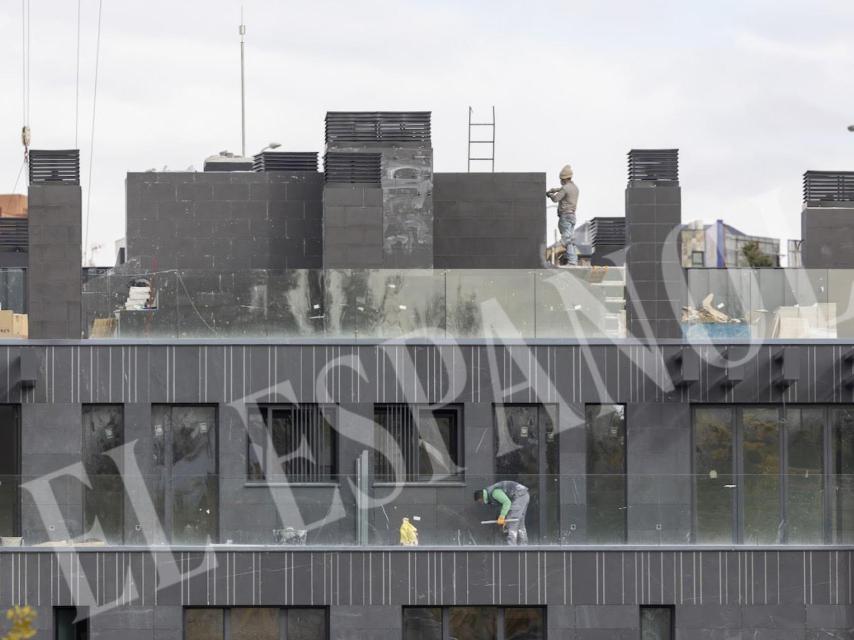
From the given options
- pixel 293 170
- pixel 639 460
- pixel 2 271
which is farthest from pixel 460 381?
pixel 2 271

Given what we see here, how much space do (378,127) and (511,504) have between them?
28.0 feet

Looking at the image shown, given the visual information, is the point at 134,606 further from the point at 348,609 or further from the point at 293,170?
the point at 293,170

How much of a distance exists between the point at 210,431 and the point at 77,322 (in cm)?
304

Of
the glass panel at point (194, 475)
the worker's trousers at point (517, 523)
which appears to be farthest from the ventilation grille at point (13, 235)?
the worker's trousers at point (517, 523)

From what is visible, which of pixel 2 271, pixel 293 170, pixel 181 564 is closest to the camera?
pixel 181 564

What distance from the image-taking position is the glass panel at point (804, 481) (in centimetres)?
3331

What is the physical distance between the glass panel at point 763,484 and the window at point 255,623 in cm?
762

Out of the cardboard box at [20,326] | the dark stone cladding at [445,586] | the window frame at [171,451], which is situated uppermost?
the cardboard box at [20,326]

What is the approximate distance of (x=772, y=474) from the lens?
110ft

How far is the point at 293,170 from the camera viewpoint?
4019cm

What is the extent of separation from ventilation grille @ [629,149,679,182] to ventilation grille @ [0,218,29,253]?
23830mm

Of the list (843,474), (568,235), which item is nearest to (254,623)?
(568,235)

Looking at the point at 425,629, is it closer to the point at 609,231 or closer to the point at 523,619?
the point at 523,619

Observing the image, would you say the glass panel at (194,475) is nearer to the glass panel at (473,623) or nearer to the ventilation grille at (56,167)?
the glass panel at (473,623)
